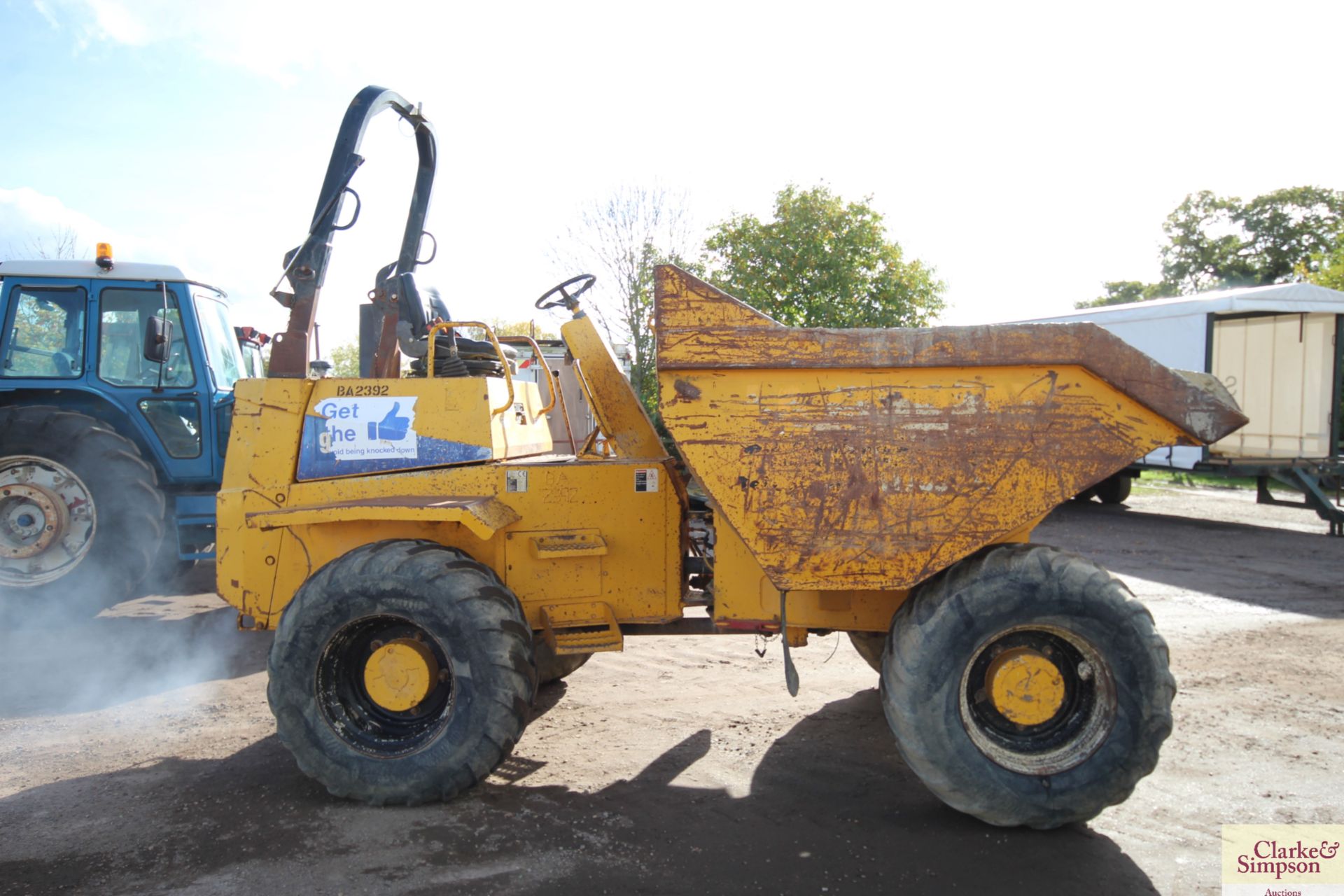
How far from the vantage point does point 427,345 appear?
4809 millimetres

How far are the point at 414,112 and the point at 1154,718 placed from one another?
→ 17.6ft

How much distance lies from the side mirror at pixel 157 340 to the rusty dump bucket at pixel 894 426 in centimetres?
490

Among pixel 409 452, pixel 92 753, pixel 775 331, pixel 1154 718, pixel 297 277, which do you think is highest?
pixel 297 277

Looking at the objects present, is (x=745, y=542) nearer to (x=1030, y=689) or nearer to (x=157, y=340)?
(x=1030, y=689)

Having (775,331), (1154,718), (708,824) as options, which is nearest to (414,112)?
(775,331)

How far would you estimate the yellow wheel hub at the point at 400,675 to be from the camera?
409cm

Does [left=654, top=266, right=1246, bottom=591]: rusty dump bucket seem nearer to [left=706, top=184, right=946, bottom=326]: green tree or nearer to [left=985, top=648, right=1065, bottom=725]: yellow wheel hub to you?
[left=985, top=648, right=1065, bottom=725]: yellow wheel hub

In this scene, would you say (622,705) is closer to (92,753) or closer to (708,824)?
(708,824)

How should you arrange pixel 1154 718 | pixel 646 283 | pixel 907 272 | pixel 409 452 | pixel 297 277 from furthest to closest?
1. pixel 646 283
2. pixel 907 272
3. pixel 297 277
4. pixel 409 452
5. pixel 1154 718

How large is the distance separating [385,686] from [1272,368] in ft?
46.9

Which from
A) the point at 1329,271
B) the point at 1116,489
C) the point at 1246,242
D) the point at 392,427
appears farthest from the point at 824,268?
the point at 1246,242

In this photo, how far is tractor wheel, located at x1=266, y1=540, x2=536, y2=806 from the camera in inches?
155

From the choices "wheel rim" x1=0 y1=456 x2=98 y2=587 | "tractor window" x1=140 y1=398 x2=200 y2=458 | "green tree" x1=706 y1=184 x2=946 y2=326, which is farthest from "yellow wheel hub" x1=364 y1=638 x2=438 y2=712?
"green tree" x1=706 y1=184 x2=946 y2=326

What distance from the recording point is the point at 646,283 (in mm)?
15344
